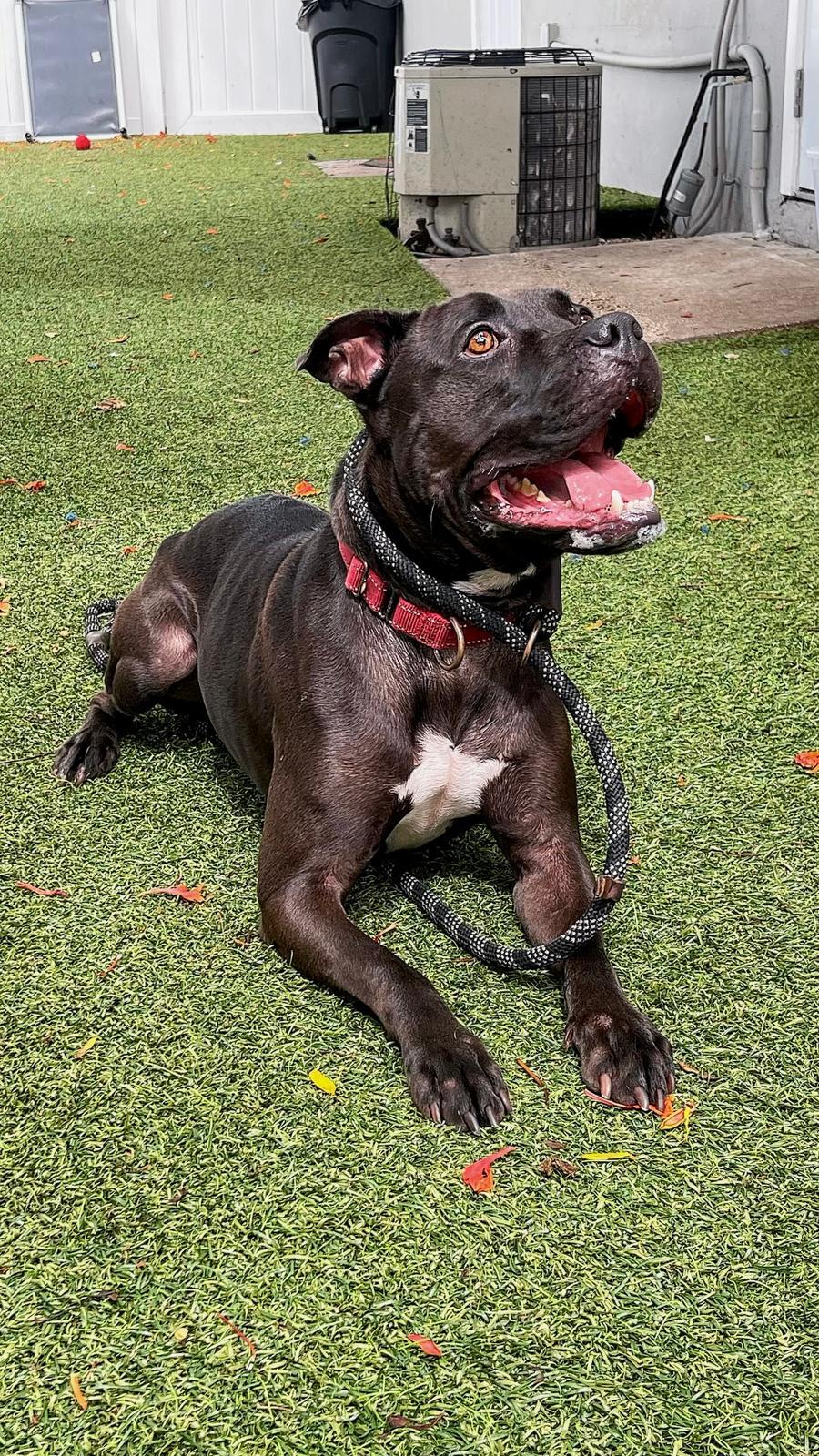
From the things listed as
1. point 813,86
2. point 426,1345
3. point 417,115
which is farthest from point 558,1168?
point 417,115

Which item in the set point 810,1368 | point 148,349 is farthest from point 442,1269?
point 148,349

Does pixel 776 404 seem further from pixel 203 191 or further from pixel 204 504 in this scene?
pixel 203 191

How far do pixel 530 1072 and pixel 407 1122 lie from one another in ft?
0.68

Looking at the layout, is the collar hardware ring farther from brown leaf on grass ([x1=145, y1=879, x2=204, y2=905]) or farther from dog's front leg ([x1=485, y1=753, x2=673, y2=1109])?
brown leaf on grass ([x1=145, y1=879, x2=204, y2=905])

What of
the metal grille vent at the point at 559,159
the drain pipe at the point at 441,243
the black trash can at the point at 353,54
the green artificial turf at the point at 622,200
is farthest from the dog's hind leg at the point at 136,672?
the black trash can at the point at 353,54

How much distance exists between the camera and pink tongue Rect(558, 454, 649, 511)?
2.10 m

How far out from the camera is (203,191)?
11.0m

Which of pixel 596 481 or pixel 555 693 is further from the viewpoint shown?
pixel 555 693

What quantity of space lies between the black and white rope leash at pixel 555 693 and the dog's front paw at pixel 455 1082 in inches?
9.7

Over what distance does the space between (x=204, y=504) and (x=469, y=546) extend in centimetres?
248

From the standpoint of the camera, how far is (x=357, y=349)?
2.32 m

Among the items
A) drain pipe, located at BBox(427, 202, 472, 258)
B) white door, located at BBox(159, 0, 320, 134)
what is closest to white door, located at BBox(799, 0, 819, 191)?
drain pipe, located at BBox(427, 202, 472, 258)

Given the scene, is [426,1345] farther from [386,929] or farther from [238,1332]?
[386,929]

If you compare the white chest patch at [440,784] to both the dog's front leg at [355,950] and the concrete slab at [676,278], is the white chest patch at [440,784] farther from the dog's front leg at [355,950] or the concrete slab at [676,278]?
the concrete slab at [676,278]
